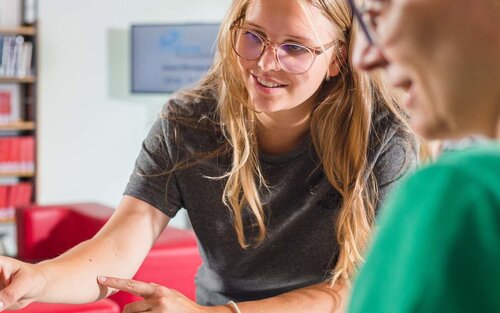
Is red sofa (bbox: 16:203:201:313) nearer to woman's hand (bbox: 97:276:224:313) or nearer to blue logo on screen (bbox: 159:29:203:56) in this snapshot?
blue logo on screen (bbox: 159:29:203:56)

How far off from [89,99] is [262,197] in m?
5.80

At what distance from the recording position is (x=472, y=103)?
478 mm

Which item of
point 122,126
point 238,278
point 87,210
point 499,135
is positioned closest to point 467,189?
point 499,135

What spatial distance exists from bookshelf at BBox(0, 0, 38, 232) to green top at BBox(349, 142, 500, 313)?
6578mm

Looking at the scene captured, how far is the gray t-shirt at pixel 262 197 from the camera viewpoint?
1.71 meters

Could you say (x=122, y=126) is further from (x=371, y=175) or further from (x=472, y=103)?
(x=472, y=103)

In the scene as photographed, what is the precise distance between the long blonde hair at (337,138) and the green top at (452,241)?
1.20 meters

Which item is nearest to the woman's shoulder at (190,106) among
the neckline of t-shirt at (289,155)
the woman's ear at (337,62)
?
the neckline of t-shirt at (289,155)

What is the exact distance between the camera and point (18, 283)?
4.70 ft

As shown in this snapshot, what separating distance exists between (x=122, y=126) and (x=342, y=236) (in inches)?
235

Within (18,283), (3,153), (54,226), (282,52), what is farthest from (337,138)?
(3,153)

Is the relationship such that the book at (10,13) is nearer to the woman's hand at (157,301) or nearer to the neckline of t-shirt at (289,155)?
the neckline of t-shirt at (289,155)

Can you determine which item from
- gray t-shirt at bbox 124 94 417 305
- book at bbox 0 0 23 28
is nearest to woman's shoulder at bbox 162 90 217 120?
gray t-shirt at bbox 124 94 417 305

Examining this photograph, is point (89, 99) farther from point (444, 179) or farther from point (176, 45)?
point (444, 179)
